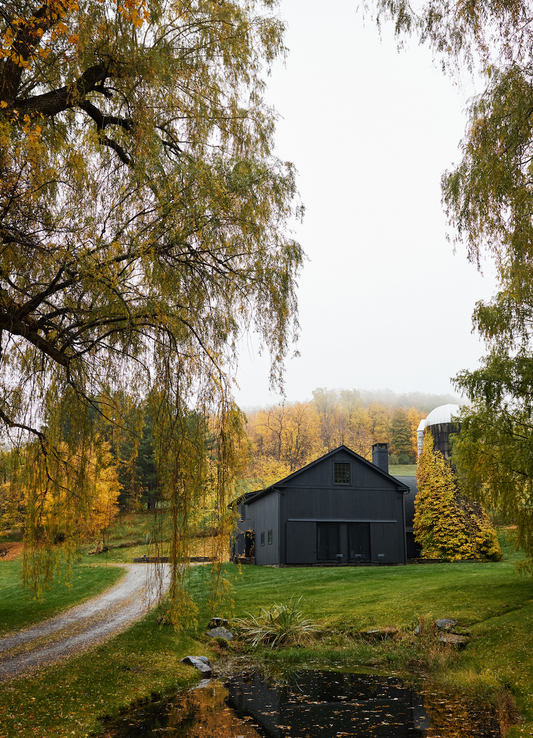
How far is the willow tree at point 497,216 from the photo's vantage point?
693 cm

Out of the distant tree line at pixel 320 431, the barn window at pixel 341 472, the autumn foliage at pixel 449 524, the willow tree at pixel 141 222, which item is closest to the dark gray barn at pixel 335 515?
the barn window at pixel 341 472

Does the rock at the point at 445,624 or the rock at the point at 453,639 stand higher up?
the rock at the point at 445,624

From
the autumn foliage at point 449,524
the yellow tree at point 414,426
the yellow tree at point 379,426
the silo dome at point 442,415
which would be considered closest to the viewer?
the autumn foliage at point 449,524

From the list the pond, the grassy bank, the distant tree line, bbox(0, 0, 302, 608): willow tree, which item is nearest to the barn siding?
the grassy bank

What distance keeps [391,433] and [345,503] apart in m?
45.9

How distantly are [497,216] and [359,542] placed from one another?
21.2 m

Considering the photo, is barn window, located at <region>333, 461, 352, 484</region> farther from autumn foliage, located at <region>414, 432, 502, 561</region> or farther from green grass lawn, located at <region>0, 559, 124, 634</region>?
green grass lawn, located at <region>0, 559, 124, 634</region>

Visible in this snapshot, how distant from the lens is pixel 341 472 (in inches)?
1080

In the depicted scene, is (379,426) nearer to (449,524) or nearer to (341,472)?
(449,524)

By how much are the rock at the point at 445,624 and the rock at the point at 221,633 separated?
472 cm

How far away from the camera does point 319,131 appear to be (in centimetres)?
870

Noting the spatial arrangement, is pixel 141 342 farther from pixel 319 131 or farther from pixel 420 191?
pixel 420 191

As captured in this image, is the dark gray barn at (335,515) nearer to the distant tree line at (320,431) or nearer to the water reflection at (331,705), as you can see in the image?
the distant tree line at (320,431)

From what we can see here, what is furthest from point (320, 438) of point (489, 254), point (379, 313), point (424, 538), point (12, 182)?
point (379, 313)
